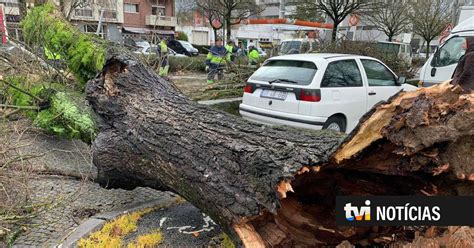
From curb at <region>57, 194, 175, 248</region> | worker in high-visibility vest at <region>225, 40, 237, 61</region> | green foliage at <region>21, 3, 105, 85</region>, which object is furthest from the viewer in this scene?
worker in high-visibility vest at <region>225, 40, 237, 61</region>

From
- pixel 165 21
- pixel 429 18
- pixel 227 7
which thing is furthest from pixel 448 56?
pixel 165 21

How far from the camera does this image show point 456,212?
1.98 metres

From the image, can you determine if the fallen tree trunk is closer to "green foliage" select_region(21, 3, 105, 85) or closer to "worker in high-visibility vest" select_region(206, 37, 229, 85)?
"green foliage" select_region(21, 3, 105, 85)

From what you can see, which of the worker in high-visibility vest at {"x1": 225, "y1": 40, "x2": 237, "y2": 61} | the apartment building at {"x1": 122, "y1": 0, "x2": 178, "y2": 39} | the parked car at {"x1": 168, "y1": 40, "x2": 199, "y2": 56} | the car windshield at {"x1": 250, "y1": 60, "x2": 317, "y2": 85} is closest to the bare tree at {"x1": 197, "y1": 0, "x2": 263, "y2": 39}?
the parked car at {"x1": 168, "y1": 40, "x2": 199, "y2": 56}

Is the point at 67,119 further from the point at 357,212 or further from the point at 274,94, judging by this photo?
the point at 357,212

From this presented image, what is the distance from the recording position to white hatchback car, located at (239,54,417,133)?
5.85 meters

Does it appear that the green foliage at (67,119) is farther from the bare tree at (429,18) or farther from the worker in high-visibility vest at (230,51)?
the bare tree at (429,18)

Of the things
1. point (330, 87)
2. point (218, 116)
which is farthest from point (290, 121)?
point (218, 116)

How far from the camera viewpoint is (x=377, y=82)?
6941 mm

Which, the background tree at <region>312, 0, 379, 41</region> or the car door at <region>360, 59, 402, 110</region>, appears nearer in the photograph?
the car door at <region>360, 59, 402, 110</region>

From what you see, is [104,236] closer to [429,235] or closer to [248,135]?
[248,135]

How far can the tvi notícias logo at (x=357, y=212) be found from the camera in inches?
75.9

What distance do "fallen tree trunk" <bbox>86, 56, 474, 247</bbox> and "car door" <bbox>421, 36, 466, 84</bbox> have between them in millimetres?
7302

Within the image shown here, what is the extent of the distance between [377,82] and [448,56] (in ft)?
10.6
